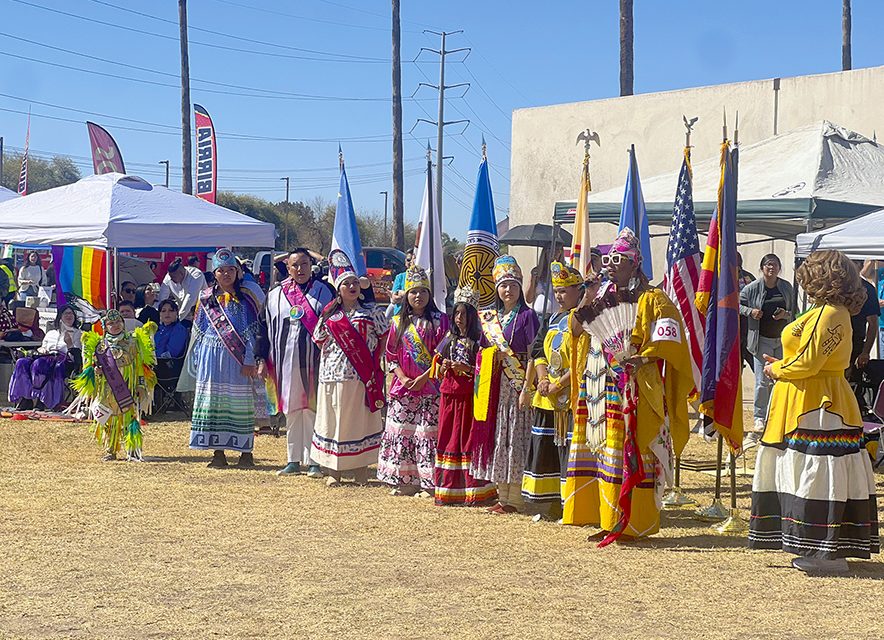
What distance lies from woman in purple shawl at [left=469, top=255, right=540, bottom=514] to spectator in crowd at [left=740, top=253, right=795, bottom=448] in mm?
4219

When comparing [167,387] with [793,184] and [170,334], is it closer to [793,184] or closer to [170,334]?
[170,334]

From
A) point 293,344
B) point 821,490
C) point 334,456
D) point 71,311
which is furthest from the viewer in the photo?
point 71,311

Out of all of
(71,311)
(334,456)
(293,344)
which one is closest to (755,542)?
(334,456)

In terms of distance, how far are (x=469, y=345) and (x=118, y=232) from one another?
19.1 feet

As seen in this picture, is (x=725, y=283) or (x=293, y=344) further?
(x=293, y=344)

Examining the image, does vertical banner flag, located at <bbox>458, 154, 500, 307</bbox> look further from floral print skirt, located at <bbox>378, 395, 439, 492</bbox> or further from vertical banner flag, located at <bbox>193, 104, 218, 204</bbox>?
vertical banner flag, located at <bbox>193, 104, 218, 204</bbox>

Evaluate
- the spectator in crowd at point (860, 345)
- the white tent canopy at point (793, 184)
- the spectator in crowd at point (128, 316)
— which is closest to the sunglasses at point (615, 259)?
the spectator in crowd at point (860, 345)

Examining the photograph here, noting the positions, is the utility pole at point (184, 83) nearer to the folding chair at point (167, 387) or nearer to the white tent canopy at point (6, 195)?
the white tent canopy at point (6, 195)

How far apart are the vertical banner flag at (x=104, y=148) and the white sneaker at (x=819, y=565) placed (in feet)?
60.3

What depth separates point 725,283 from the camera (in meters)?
7.58

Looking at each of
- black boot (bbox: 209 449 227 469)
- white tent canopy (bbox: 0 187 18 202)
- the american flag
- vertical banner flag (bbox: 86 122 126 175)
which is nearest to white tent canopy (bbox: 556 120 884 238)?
the american flag

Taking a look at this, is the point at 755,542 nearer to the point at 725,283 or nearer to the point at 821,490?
the point at 821,490

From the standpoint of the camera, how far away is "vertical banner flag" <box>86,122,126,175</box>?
75.0 ft

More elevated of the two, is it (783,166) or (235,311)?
(783,166)
